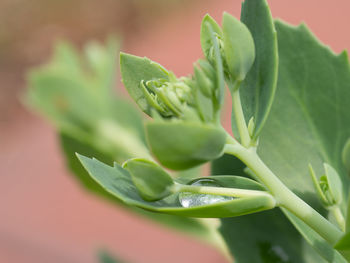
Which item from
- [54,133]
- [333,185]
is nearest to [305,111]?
[333,185]

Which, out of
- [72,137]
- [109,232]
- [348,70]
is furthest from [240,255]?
[109,232]

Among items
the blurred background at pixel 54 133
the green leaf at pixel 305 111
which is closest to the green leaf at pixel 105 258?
the blurred background at pixel 54 133

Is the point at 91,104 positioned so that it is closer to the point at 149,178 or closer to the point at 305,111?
the point at 305,111

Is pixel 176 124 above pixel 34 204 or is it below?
above

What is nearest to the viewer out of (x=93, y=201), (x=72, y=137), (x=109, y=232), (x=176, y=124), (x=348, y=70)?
(x=176, y=124)

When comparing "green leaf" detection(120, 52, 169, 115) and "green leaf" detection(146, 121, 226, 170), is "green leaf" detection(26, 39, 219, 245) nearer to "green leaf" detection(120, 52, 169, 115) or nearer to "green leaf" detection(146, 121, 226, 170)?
"green leaf" detection(120, 52, 169, 115)

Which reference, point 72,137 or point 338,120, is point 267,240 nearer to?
point 338,120

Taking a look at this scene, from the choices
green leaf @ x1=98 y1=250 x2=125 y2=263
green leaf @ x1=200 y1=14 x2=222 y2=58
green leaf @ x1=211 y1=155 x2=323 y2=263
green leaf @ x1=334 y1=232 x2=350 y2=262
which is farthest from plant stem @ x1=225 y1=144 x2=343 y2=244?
green leaf @ x1=98 y1=250 x2=125 y2=263
